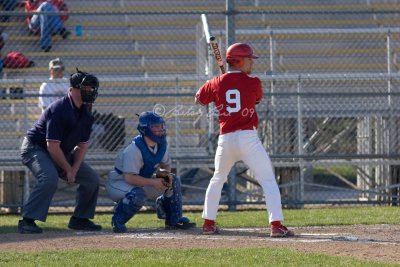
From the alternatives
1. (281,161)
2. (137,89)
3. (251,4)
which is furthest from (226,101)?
(251,4)

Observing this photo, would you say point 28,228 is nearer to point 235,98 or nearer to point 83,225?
point 83,225

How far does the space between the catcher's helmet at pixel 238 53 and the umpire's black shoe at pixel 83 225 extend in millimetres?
2440

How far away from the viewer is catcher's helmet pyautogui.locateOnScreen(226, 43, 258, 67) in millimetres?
9109

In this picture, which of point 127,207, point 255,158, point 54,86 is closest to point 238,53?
point 255,158

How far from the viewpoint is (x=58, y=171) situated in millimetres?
10180

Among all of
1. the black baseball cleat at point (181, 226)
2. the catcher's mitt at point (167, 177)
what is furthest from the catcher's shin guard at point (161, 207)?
the catcher's mitt at point (167, 177)

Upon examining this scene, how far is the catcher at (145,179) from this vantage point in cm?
977

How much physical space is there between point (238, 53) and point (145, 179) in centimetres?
170

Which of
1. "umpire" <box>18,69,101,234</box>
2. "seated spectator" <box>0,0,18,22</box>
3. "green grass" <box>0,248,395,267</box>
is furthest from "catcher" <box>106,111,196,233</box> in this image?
"seated spectator" <box>0,0,18,22</box>

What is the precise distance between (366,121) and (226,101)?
5.84m

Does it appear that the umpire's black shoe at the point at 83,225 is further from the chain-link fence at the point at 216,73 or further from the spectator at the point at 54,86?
the spectator at the point at 54,86

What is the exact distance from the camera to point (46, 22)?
1612 cm

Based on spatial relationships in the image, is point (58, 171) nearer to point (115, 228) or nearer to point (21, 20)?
point (115, 228)

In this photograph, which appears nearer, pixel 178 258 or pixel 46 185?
pixel 178 258
